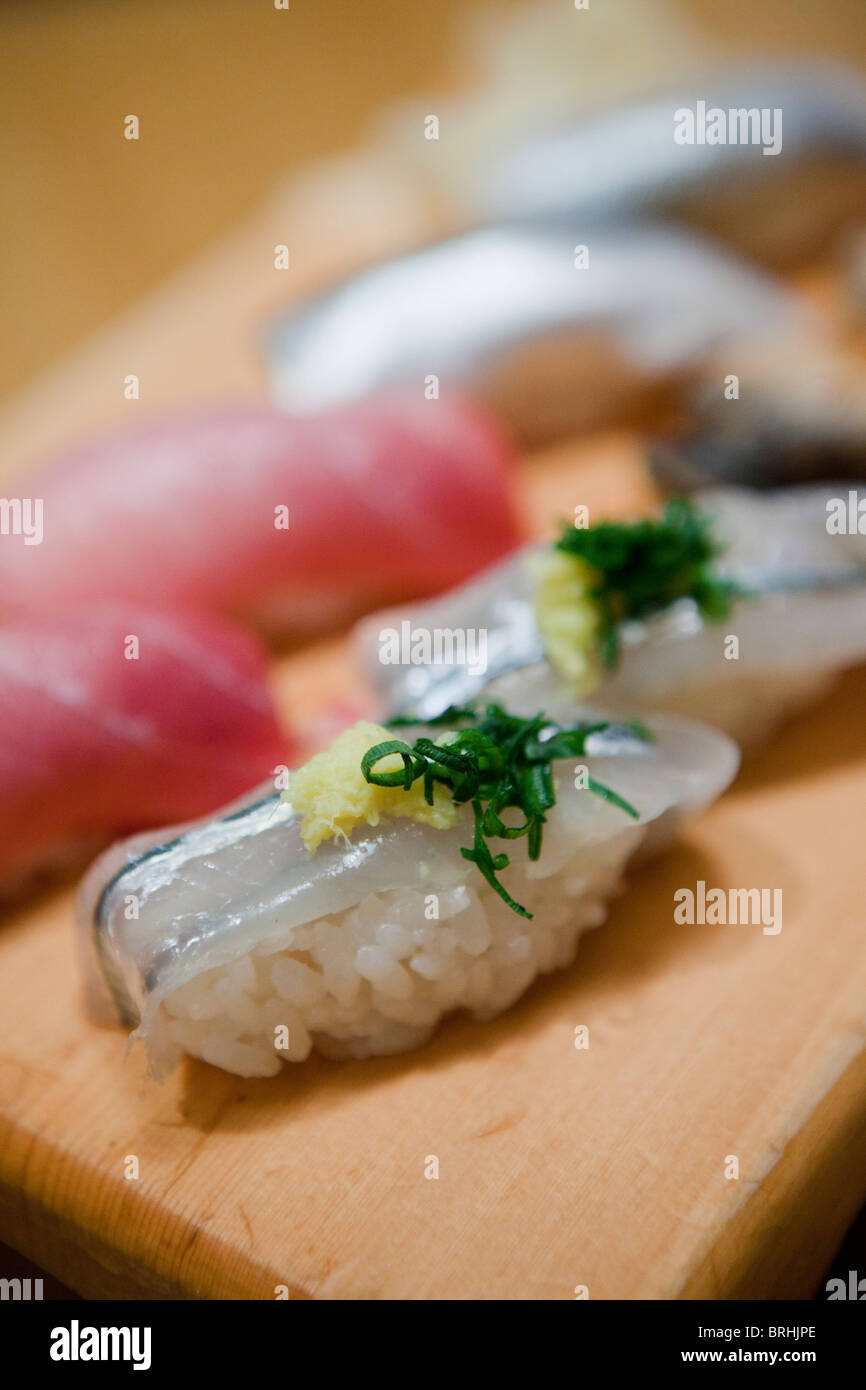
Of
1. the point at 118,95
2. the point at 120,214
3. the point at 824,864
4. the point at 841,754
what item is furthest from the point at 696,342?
the point at 118,95

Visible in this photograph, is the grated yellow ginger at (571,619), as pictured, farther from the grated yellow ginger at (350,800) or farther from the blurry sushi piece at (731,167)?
the blurry sushi piece at (731,167)

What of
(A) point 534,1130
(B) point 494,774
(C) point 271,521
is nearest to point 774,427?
(C) point 271,521

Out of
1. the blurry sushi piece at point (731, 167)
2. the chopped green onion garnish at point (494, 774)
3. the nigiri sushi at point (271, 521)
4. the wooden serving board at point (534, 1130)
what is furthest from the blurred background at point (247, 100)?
the wooden serving board at point (534, 1130)

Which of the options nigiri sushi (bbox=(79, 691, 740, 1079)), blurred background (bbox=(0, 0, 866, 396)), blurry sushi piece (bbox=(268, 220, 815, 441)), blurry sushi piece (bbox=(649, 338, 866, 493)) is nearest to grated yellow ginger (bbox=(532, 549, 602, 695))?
nigiri sushi (bbox=(79, 691, 740, 1079))

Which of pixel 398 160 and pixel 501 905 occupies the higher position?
pixel 398 160

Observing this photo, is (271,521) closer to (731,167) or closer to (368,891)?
(368,891)
